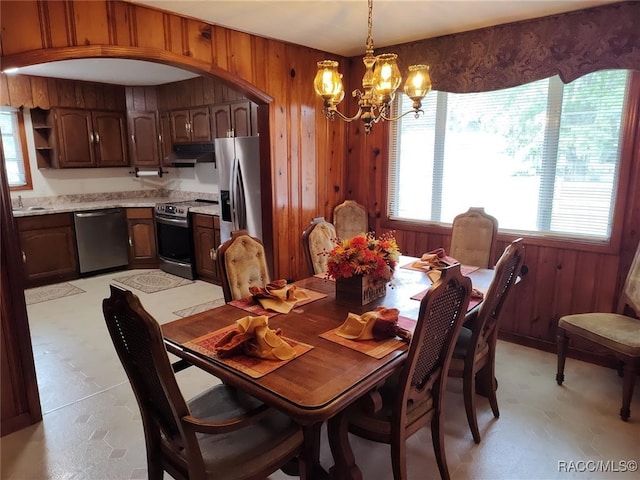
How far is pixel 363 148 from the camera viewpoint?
432cm

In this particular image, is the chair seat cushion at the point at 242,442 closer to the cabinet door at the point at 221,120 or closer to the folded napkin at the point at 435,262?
the folded napkin at the point at 435,262

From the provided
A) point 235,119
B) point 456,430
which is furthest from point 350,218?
point 456,430

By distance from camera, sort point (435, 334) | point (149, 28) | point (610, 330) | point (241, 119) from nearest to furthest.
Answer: point (435, 334) < point (610, 330) < point (149, 28) < point (241, 119)

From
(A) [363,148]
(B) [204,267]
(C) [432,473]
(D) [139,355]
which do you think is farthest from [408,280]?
(B) [204,267]

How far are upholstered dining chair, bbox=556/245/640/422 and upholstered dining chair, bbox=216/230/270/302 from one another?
2086mm

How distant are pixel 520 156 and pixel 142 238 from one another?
4.79 meters

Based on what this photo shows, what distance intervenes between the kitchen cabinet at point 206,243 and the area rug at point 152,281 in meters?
0.26

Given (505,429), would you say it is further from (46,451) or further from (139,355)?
(46,451)

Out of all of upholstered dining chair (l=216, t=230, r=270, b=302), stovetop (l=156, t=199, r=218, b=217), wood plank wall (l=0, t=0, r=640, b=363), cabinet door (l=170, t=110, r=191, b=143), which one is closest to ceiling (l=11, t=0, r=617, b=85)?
wood plank wall (l=0, t=0, r=640, b=363)

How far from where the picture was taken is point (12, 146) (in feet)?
17.1

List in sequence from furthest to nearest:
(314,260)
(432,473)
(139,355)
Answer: (314,260)
(432,473)
(139,355)

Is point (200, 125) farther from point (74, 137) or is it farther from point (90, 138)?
point (74, 137)

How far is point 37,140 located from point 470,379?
5789 mm

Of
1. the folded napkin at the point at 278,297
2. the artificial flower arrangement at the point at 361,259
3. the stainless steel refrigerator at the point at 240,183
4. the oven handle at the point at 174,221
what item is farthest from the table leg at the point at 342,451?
the oven handle at the point at 174,221
